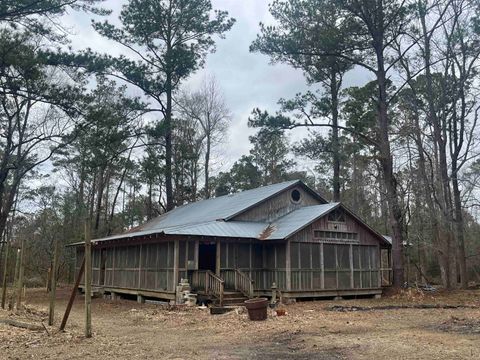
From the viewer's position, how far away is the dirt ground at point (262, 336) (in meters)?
8.33

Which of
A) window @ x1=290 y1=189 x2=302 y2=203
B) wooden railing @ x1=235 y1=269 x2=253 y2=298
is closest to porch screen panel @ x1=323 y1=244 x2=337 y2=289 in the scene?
window @ x1=290 y1=189 x2=302 y2=203

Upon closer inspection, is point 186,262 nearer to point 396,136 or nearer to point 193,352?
point 193,352

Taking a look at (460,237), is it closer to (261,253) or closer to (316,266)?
(316,266)

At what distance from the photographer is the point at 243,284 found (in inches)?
720

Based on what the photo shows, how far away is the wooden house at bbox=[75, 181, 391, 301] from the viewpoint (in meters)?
18.8

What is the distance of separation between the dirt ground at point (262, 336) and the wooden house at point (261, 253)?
11.1ft

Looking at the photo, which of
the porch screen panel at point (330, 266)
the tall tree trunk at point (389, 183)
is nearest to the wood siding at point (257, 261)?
the porch screen panel at point (330, 266)

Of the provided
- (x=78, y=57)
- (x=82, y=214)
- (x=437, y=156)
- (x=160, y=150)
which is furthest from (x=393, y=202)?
(x=82, y=214)

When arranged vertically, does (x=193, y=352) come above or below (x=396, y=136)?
below

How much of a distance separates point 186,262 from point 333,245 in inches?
260

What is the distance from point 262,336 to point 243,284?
7.73 m

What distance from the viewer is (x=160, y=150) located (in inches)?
1352

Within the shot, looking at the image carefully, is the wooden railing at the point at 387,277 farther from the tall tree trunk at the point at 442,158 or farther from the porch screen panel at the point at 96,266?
the porch screen panel at the point at 96,266

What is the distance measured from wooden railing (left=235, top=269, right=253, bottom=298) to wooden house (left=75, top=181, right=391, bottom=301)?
0.12 feet
